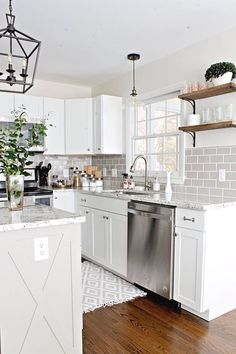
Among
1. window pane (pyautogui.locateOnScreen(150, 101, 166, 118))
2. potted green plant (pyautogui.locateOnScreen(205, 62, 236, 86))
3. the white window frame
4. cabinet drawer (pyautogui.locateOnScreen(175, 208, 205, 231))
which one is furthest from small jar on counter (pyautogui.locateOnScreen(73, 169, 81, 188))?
potted green plant (pyautogui.locateOnScreen(205, 62, 236, 86))

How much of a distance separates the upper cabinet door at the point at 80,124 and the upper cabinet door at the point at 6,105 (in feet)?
2.60

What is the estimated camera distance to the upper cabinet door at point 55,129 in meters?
4.30

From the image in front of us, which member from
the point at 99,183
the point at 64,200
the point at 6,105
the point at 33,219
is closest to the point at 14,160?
the point at 33,219

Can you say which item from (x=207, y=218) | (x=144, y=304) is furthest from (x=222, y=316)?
(x=207, y=218)

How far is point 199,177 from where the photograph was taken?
3088 mm

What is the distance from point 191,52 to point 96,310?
9.10 ft

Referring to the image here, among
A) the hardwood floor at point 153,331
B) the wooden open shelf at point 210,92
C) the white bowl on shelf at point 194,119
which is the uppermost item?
the wooden open shelf at point 210,92

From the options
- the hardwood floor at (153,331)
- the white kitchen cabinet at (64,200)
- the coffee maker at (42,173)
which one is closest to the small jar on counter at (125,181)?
the white kitchen cabinet at (64,200)

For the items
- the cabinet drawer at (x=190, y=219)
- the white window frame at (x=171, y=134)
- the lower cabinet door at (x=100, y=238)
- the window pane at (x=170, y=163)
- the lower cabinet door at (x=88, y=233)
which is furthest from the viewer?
the lower cabinet door at (x=88, y=233)

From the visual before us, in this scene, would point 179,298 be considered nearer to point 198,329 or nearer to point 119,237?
point 198,329

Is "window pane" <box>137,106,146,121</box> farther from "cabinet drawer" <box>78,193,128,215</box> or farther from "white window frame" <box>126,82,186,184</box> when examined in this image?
"cabinet drawer" <box>78,193,128,215</box>

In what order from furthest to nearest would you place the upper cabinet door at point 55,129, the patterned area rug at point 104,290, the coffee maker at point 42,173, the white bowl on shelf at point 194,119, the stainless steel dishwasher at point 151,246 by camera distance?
the coffee maker at point 42,173 → the upper cabinet door at point 55,129 → the white bowl on shelf at point 194,119 → the patterned area rug at point 104,290 → the stainless steel dishwasher at point 151,246

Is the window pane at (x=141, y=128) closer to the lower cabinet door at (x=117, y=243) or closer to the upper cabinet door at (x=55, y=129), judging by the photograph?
the upper cabinet door at (x=55, y=129)

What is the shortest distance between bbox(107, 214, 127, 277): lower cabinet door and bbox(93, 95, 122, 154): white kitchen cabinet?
49.6 inches
